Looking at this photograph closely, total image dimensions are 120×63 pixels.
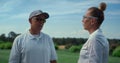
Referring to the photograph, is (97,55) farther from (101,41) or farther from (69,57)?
(69,57)

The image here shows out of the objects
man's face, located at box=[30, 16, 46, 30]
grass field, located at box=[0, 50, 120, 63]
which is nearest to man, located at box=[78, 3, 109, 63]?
man's face, located at box=[30, 16, 46, 30]

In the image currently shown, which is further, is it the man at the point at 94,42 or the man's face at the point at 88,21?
the man's face at the point at 88,21

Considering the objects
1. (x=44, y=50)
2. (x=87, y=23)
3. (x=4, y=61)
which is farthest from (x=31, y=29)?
(x=4, y=61)

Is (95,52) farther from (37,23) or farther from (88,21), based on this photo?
(37,23)

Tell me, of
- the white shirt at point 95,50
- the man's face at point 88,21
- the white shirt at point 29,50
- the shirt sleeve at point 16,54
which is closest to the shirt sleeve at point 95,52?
the white shirt at point 95,50

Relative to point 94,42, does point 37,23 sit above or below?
above

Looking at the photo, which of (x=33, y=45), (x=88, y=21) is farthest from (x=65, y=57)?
(x=88, y=21)

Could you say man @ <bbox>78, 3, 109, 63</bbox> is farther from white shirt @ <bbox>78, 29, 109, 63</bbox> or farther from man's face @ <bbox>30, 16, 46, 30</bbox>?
man's face @ <bbox>30, 16, 46, 30</bbox>

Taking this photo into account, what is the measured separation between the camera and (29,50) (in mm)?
3965

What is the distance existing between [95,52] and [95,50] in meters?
0.02

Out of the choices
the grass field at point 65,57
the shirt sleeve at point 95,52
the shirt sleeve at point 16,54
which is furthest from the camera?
the grass field at point 65,57

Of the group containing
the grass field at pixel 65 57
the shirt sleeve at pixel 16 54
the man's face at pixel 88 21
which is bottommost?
the grass field at pixel 65 57

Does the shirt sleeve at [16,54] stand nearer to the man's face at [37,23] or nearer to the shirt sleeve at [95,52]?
the man's face at [37,23]

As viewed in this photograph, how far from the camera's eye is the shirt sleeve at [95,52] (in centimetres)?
317
